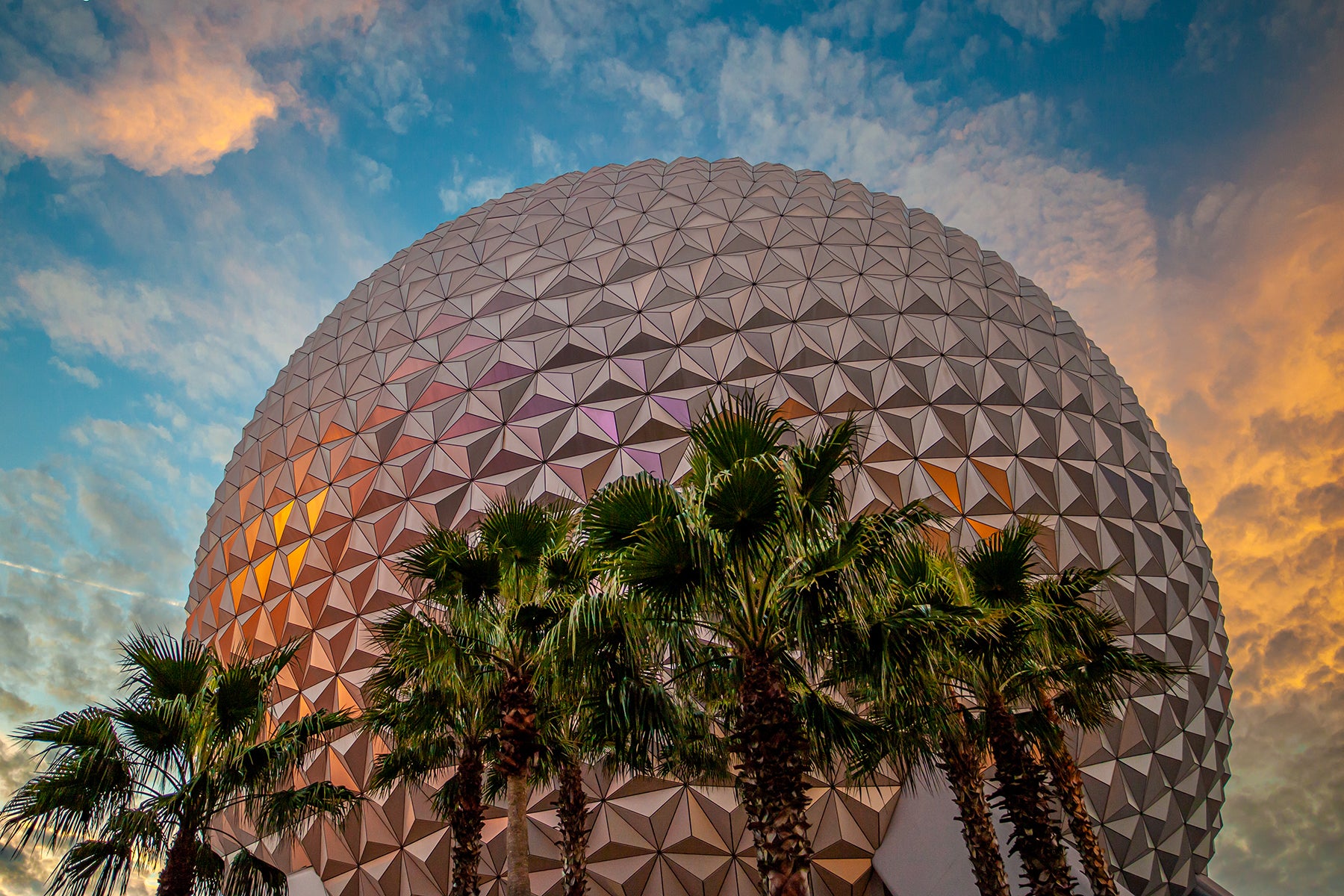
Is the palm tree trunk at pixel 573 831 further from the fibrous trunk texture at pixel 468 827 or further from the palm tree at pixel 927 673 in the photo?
the palm tree at pixel 927 673

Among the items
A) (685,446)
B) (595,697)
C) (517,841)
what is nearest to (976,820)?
(595,697)

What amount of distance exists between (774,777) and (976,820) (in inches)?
166

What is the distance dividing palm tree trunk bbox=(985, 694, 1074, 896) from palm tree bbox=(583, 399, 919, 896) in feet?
9.58

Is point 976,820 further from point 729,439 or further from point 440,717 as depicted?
point 440,717

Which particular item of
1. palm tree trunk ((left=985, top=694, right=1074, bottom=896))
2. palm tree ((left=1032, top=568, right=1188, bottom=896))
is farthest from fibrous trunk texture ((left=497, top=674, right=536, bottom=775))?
palm tree ((left=1032, top=568, right=1188, bottom=896))

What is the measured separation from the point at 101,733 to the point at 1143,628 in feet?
59.9

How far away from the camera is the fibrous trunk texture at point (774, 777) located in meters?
6.40

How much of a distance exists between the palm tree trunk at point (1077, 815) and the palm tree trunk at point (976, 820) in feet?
3.42

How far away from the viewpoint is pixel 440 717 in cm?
1018

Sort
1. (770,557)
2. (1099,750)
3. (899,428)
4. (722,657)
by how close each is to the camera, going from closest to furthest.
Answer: (770,557) < (722,657) < (1099,750) < (899,428)

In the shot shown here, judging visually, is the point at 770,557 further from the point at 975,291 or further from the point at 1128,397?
the point at 1128,397

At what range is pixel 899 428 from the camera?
15820 mm

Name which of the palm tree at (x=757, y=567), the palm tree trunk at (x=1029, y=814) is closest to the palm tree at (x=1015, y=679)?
the palm tree trunk at (x=1029, y=814)

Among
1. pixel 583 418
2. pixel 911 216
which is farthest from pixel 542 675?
pixel 911 216
